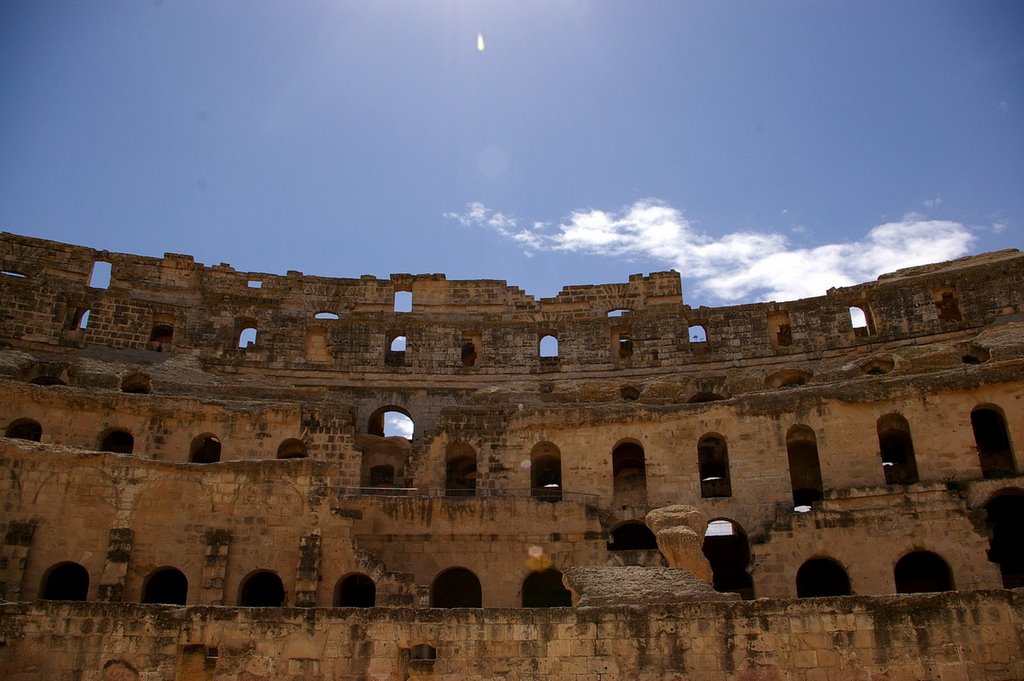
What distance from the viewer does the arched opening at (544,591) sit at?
21766 mm

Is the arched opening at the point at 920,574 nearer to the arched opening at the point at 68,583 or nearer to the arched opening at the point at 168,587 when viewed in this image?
the arched opening at the point at 168,587

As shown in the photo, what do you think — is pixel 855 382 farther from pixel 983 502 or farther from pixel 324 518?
pixel 324 518

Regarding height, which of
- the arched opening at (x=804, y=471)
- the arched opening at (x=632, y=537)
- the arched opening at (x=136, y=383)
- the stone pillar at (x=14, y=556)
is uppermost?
the arched opening at (x=136, y=383)

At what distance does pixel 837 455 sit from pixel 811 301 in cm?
1119

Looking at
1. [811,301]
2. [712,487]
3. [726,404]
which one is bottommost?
[712,487]

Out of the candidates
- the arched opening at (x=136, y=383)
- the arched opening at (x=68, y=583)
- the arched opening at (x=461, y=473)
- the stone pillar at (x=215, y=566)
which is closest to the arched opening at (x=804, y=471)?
the arched opening at (x=461, y=473)

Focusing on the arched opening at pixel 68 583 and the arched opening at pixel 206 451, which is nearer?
the arched opening at pixel 68 583

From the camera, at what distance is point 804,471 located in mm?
25219

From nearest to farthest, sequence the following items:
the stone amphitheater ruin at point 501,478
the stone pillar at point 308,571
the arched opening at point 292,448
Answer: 1. the stone amphitheater ruin at point 501,478
2. the stone pillar at point 308,571
3. the arched opening at point 292,448

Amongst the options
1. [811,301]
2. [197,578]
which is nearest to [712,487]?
[811,301]

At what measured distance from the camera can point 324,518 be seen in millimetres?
19844

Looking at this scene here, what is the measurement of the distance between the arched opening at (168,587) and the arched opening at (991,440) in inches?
843

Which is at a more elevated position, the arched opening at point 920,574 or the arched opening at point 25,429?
the arched opening at point 25,429

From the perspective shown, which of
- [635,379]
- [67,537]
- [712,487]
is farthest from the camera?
[635,379]
